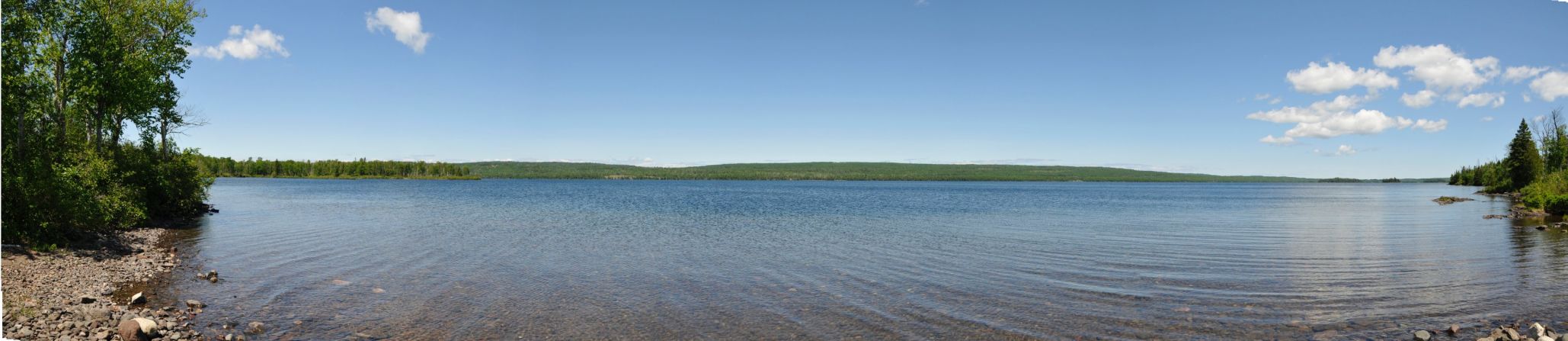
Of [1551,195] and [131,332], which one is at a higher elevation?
[1551,195]

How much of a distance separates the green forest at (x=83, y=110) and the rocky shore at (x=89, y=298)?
1238 millimetres

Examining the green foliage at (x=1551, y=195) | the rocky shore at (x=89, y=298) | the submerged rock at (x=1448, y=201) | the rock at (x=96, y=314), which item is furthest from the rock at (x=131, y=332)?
the submerged rock at (x=1448, y=201)

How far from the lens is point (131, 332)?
372 inches

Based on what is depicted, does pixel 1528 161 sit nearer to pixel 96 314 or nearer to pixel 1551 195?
pixel 1551 195

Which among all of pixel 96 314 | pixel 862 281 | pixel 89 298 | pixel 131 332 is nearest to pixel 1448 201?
pixel 862 281

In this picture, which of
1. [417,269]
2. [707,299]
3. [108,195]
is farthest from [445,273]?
[108,195]

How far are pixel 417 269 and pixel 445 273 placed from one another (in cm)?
108

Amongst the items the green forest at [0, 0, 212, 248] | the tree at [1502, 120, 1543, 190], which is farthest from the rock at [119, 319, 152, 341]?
the tree at [1502, 120, 1543, 190]

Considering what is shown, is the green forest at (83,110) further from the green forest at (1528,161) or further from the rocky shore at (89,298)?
the green forest at (1528,161)

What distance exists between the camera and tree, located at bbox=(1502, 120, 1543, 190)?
73.5 m

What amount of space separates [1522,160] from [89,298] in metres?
110

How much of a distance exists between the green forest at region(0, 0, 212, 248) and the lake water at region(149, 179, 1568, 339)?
2.48 meters

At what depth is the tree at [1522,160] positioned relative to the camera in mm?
73500

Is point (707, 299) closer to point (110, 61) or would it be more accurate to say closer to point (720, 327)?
point (720, 327)
